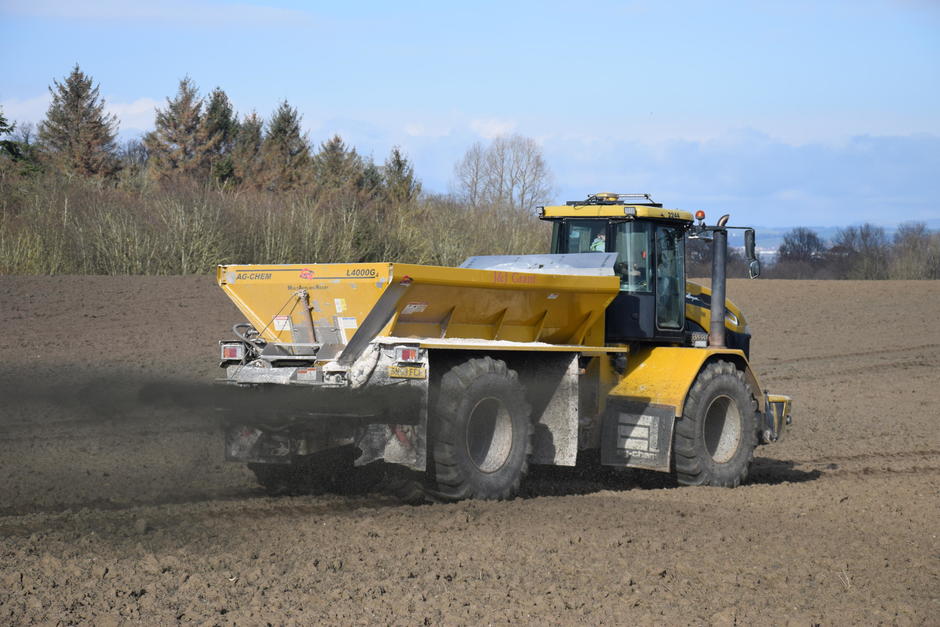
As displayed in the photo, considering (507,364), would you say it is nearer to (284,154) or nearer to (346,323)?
(346,323)

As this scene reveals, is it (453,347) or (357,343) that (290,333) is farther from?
(453,347)

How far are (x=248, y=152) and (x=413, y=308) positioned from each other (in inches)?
1503

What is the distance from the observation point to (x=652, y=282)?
385 inches

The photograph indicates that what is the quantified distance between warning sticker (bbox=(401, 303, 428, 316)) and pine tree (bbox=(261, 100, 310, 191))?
2894 centimetres

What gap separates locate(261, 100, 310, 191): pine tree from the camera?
4097 cm

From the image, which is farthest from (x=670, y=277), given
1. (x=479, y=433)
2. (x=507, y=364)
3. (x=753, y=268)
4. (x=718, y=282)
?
(x=479, y=433)

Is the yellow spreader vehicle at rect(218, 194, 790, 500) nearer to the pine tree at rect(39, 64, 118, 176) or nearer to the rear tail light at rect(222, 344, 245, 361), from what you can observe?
the rear tail light at rect(222, 344, 245, 361)

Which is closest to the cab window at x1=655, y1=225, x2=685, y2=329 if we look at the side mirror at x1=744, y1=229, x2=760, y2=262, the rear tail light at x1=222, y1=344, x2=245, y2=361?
the side mirror at x1=744, y1=229, x2=760, y2=262

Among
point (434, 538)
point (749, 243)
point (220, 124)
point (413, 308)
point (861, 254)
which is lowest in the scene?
point (434, 538)

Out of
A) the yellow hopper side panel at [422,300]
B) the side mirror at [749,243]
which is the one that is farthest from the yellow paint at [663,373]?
the side mirror at [749,243]

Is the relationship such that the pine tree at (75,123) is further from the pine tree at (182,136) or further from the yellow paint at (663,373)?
the yellow paint at (663,373)

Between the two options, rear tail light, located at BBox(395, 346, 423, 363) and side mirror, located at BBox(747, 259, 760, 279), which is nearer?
rear tail light, located at BBox(395, 346, 423, 363)

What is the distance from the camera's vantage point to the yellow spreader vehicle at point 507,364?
25.1 ft

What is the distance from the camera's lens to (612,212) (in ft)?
32.2
